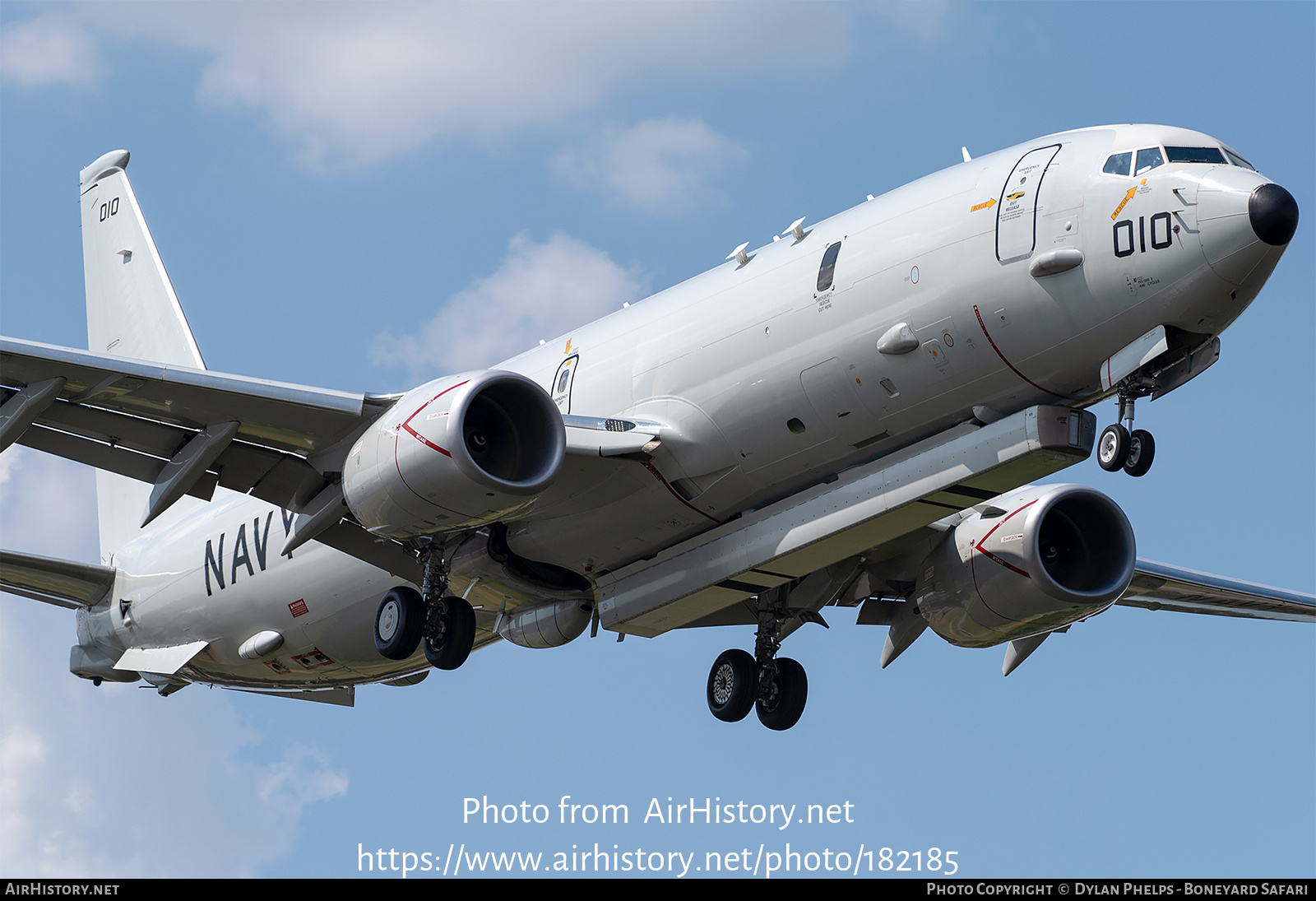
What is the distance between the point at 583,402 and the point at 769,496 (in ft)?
10.6

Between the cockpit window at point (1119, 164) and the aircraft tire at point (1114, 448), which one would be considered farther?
the cockpit window at point (1119, 164)

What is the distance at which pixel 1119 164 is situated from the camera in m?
19.1

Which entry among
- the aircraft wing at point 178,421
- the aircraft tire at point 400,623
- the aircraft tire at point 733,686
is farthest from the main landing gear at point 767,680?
the aircraft wing at point 178,421

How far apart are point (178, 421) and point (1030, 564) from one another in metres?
12.6

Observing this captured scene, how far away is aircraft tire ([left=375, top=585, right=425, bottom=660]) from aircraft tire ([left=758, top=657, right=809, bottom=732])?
20.6 ft

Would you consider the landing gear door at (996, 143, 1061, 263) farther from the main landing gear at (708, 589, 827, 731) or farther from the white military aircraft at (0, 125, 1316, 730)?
the main landing gear at (708, 589, 827, 731)

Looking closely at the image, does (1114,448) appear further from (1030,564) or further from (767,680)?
(767,680)

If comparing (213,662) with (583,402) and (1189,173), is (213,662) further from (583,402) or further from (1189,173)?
(1189,173)

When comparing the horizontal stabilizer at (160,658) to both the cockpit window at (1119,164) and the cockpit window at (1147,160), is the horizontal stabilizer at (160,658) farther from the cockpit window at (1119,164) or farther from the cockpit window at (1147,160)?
the cockpit window at (1147,160)

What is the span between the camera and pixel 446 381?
841 inches

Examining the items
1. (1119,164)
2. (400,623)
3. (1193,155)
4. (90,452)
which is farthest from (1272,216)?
(90,452)

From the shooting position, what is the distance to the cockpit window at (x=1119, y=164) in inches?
750

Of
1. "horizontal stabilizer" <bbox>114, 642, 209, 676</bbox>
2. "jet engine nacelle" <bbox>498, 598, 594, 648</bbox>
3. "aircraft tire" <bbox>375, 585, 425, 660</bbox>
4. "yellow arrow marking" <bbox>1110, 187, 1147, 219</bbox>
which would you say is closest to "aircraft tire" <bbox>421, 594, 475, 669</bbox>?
"aircraft tire" <bbox>375, 585, 425, 660</bbox>

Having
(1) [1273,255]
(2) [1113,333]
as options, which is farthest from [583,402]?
(1) [1273,255]
